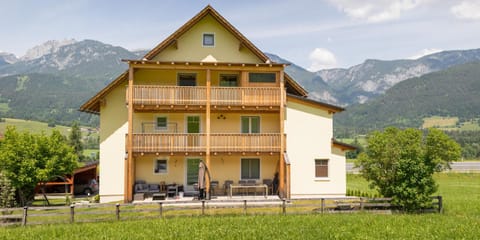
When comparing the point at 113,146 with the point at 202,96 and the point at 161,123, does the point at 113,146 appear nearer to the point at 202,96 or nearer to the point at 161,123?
the point at 161,123

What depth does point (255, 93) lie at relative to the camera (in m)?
24.3

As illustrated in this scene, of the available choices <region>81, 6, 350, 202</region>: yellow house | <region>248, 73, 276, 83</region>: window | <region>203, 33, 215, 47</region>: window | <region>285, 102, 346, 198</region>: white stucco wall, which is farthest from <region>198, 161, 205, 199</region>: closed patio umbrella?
<region>203, 33, 215, 47</region>: window

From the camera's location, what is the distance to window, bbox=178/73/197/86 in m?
26.1

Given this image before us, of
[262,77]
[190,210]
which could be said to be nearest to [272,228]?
[190,210]

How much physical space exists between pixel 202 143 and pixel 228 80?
4905 millimetres

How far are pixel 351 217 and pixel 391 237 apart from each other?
3.90 meters

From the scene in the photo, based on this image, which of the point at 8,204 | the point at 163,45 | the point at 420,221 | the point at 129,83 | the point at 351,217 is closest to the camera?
the point at 420,221

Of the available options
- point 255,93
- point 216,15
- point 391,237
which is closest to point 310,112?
point 255,93

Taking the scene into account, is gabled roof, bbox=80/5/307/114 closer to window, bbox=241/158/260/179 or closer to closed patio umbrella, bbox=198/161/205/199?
window, bbox=241/158/260/179

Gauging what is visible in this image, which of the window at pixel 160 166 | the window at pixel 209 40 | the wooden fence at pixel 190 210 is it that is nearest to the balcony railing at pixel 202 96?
the window at pixel 209 40

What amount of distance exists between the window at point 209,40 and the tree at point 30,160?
10.5 meters

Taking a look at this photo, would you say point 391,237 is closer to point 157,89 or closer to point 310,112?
point 310,112

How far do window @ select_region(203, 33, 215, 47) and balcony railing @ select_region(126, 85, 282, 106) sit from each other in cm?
371

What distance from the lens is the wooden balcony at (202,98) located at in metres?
23.6
